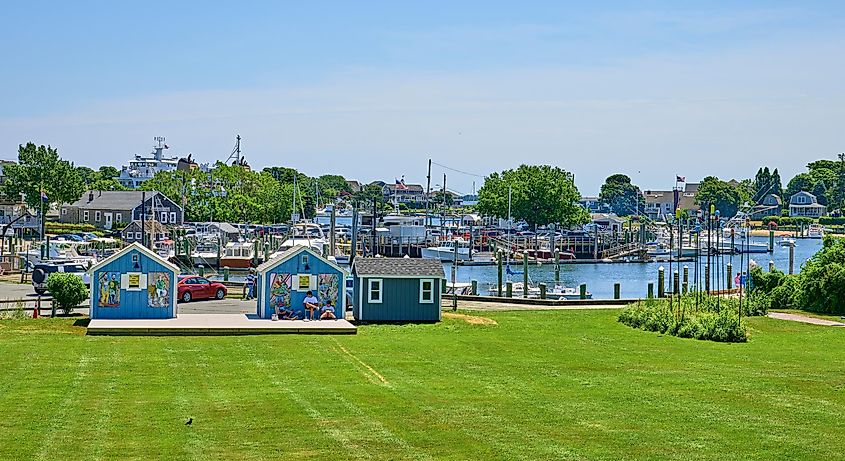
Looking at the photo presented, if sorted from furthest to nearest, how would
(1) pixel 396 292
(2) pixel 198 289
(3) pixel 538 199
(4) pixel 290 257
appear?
1. (3) pixel 538 199
2. (2) pixel 198 289
3. (1) pixel 396 292
4. (4) pixel 290 257

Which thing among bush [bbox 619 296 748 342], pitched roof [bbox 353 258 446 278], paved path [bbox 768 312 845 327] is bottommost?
paved path [bbox 768 312 845 327]

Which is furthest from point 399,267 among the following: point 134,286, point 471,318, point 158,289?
point 134,286

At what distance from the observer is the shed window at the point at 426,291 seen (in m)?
37.3

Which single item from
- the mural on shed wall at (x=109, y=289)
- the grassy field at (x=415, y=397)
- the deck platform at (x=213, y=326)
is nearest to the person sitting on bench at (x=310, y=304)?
the deck platform at (x=213, y=326)

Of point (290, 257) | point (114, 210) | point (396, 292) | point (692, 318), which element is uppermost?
point (114, 210)

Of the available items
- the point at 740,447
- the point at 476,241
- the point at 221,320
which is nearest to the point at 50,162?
the point at 476,241

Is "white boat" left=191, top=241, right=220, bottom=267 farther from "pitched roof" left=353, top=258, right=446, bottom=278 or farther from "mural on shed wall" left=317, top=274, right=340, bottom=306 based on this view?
"mural on shed wall" left=317, top=274, right=340, bottom=306

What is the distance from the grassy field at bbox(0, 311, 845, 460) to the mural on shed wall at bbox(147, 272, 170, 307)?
2745 millimetres

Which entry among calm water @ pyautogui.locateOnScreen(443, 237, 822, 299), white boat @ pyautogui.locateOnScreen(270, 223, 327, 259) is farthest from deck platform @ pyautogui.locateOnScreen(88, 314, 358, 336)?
white boat @ pyautogui.locateOnScreen(270, 223, 327, 259)

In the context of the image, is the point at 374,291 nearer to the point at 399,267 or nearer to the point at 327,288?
the point at 399,267

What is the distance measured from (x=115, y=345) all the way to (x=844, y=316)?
27318 mm

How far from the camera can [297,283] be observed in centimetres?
3612

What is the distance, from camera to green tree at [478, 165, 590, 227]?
5674 inches

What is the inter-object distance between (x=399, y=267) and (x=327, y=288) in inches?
111
